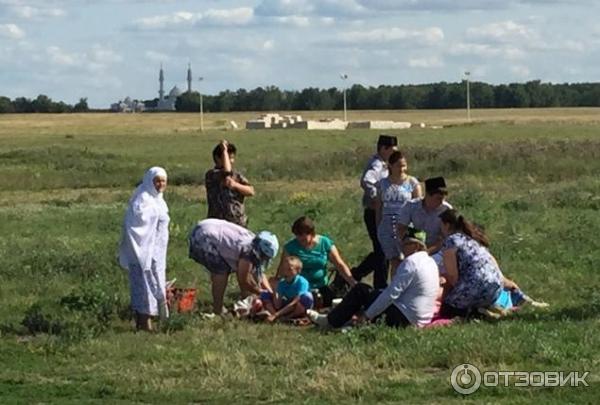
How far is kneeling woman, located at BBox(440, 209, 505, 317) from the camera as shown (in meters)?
11.3

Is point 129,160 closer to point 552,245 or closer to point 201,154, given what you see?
point 201,154

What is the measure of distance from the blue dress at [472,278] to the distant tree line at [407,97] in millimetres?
130327

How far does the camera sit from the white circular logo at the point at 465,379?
841 cm

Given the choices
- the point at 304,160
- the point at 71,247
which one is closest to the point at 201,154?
the point at 304,160

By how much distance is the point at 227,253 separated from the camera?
1221 cm

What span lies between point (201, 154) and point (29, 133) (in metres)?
36.8

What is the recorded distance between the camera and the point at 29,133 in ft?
286

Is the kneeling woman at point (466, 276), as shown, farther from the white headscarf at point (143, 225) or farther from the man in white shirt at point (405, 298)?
the white headscarf at point (143, 225)

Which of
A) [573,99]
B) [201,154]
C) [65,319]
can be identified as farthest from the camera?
[573,99]

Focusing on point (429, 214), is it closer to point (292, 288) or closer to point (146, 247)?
point (292, 288)

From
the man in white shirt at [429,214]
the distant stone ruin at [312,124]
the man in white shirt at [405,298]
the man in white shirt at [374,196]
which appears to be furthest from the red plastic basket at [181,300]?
the distant stone ruin at [312,124]

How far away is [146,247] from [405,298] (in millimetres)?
2372

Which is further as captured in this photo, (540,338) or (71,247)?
(71,247)

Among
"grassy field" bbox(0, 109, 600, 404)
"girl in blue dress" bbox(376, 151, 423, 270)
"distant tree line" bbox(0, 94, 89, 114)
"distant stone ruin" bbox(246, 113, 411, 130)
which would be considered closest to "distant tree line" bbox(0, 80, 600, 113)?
"distant tree line" bbox(0, 94, 89, 114)
